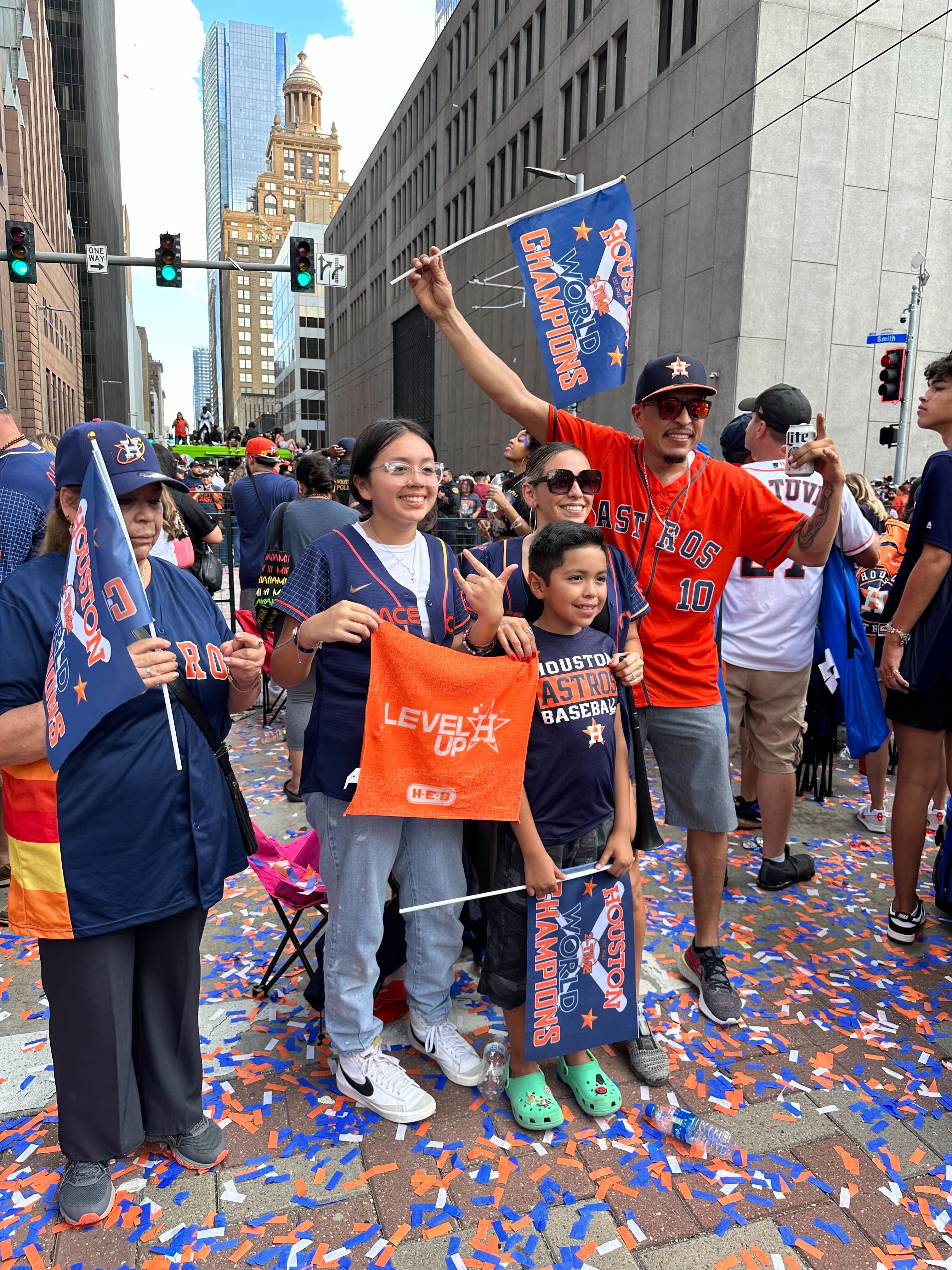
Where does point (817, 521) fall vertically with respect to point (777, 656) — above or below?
above

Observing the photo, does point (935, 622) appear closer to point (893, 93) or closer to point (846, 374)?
point (846, 374)

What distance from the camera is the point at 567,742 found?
9.07 feet

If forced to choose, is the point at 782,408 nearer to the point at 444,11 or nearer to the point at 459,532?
the point at 459,532

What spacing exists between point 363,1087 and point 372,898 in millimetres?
663

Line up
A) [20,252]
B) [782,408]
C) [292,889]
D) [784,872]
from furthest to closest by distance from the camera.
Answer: [20,252] → [784,872] → [782,408] → [292,889]

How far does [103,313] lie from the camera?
77938 millimetres

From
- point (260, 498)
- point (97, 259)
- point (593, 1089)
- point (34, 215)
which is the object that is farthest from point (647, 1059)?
point (34, 215)

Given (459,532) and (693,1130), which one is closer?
(693,1130)

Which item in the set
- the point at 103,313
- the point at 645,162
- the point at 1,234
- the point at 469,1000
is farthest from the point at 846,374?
the point at 103,313

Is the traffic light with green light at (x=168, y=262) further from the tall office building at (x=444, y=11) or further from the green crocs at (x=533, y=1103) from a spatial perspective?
the tall office building at (x=444, y=11)

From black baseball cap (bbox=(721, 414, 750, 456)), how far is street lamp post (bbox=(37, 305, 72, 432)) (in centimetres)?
4180

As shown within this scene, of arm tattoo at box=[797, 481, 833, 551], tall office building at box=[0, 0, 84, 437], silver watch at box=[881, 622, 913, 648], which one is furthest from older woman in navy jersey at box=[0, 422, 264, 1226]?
tall office building at box=[0, 0, 84, 437]

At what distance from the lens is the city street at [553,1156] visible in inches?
92.3

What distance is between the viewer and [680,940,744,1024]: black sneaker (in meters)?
3.37
